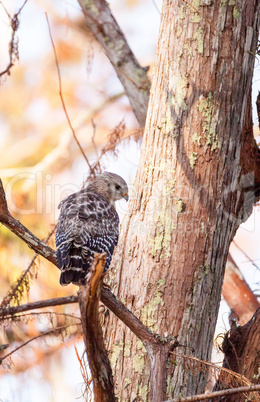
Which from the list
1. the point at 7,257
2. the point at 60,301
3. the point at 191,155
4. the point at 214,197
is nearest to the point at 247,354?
the point at 214,197

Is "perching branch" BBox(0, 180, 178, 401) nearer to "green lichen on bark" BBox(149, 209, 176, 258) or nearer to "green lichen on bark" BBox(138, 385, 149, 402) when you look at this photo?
"green lichen on bark" BBox(138, 385, 149, 402)

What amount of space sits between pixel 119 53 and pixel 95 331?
4672 millimetres

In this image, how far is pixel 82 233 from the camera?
12.0 feet

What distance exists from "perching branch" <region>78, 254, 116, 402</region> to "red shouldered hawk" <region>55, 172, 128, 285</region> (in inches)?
32.7

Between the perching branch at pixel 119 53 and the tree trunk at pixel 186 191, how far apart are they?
188 cm

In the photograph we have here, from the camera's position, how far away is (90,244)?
359 centimetres

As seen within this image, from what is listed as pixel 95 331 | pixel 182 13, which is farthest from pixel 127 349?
pixel 182 13

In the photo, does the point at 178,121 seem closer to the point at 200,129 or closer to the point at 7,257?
the point at 200,129

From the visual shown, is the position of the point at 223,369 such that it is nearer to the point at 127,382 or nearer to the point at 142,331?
the point at 142,331

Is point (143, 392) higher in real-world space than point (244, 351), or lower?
lower

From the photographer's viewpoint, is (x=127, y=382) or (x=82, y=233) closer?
(x=127, y=382)

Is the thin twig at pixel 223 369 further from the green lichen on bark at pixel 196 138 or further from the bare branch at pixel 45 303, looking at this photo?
the green lichen on bark at pixel 196 138

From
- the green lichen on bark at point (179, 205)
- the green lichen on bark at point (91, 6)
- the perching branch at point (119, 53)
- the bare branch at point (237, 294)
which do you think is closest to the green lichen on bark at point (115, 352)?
the green lichen on bark at point (179, 205)

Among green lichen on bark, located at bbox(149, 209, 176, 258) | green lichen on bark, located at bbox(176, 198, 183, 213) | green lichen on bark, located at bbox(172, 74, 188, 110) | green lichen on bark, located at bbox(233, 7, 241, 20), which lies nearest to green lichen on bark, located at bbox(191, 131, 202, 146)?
green lichen on bark, located at bbox(172, 74, 188, 110)
